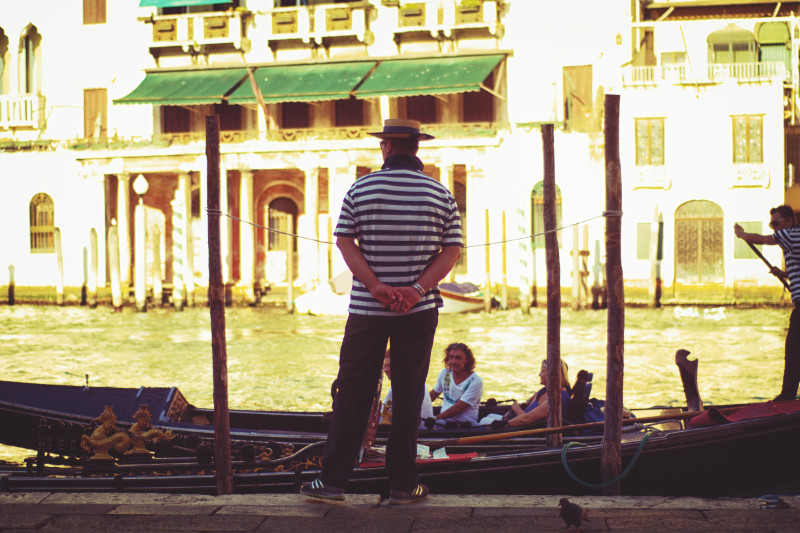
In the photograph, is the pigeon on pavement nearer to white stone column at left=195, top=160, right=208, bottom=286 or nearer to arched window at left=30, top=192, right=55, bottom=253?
white stone column at left=195, top=160, right=208, bottom=286

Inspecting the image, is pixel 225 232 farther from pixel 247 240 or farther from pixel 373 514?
pixel 373 514

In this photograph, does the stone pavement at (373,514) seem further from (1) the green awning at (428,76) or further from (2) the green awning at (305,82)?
(2) the green awning at (305,82)

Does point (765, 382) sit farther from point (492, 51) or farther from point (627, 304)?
point (492, 51)

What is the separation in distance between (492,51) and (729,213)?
21.0ft

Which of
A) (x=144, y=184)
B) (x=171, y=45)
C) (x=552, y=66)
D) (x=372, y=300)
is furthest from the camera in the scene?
(x=171, y=45)

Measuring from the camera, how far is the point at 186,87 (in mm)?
27625

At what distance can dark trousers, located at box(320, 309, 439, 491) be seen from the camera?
4.64 m

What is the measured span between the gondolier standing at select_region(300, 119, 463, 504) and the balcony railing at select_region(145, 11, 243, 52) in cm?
2461

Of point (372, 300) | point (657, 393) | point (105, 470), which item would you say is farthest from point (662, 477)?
point (657, 393)

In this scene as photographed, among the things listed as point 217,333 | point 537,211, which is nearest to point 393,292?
point 217,333

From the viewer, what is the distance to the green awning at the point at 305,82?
85.8 ft

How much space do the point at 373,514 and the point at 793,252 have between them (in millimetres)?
3868

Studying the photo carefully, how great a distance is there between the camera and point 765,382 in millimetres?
14516

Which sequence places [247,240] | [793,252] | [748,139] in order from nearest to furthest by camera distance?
[793,252], [748,139], [247,240]
